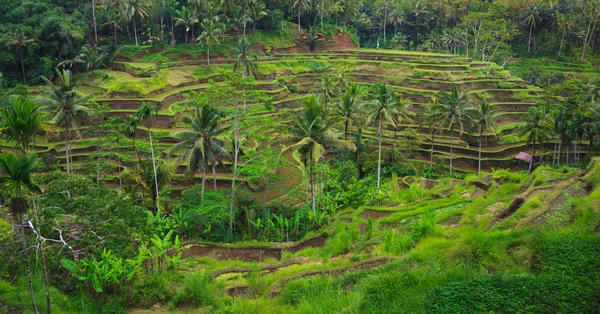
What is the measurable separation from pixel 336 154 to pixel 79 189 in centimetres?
2649

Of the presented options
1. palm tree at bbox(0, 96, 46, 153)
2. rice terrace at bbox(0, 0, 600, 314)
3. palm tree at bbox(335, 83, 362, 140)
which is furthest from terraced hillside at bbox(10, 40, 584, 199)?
palm tree at bbox(0, 96, 46, 153)

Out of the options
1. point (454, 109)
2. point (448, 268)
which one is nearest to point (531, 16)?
point (454, 109)

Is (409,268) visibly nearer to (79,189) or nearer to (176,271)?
(176,271)

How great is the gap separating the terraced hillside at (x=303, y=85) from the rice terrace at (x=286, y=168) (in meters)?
0.25

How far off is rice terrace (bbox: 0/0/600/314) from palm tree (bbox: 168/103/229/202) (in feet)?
0.37

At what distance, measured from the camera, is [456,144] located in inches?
1532

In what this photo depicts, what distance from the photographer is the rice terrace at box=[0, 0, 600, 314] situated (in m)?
8.23

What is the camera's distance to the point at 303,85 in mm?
49844

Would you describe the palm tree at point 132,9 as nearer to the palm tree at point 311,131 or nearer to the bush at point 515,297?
the palm tree at point 311,131

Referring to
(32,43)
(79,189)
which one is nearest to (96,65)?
(32,43)

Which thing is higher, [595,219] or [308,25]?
[308,25]

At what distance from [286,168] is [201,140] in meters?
9.97

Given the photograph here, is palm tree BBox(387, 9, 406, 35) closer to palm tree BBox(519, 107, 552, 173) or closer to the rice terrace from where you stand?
the rice terrace

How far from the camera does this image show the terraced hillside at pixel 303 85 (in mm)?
35000
